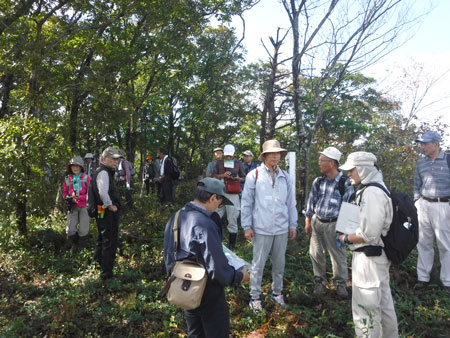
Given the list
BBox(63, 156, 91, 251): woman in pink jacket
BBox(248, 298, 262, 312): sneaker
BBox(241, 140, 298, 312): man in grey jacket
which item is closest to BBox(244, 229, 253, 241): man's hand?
BBox(241, 140, 298, 312): man in grey jacket

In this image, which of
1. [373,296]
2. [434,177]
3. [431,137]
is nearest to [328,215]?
[373,296]

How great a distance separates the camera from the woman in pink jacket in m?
6.12

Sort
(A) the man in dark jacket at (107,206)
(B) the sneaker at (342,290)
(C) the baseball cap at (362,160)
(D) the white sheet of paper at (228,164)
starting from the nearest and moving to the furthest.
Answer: (C) the baseball cap at (362,160) → (B) the sneaker at (342,290) → (A) the man in dark jacket at (107,206) → (D) the white sheet of paper at (228,164)

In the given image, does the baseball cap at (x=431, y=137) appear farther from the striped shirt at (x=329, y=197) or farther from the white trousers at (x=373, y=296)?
the white trousers at (x=373, y=296)

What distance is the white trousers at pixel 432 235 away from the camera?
15.1 ft

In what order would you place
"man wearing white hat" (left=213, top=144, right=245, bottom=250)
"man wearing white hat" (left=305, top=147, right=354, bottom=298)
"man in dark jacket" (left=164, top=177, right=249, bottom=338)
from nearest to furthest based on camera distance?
1. "man in dark jacket" (left=164, top=177, right=249, bottom=338)
2. "man wearing white hat" (left=305, top=147, right=354, bottom=298)
3. "man wearing white hat" (left=213, top=144, right=245, bottom=250)

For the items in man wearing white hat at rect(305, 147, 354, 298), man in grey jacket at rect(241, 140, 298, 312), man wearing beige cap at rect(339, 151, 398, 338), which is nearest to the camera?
man wearing beige cap at rect(339, 151, 398, 338)

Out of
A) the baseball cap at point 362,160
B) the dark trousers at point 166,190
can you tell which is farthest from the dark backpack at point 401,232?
the dark trousers at point 166,190

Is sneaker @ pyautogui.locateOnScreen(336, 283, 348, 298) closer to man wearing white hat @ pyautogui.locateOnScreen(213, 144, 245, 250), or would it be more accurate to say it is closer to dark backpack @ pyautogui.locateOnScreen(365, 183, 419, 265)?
dark backpack @ pyautogui.locateOnScreen(365, 183, 419, 265)

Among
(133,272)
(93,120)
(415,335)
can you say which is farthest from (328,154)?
(93,120)

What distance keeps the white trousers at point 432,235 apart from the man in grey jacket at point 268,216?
2.13 m

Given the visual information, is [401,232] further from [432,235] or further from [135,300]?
[135,300]

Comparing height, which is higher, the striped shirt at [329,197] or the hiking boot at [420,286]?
the striped shirt at [329,197]

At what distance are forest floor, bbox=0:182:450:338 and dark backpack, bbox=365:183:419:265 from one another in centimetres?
107
